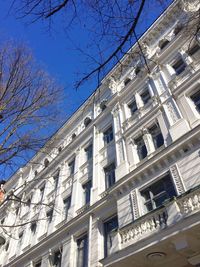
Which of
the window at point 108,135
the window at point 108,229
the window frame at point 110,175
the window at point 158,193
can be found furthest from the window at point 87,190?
the window at point 158,193

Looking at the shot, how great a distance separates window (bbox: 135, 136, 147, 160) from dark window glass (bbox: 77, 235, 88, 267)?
5262mm

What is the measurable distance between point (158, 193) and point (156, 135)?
142 inches

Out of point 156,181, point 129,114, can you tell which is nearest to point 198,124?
point 156,181

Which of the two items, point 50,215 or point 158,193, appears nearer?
point 158,193

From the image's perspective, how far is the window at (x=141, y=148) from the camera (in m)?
13.6

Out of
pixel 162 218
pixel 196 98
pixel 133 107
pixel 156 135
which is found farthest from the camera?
pixel 133 107

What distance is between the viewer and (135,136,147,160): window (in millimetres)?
13555

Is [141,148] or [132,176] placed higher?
[141,148]

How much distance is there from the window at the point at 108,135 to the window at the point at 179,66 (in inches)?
238

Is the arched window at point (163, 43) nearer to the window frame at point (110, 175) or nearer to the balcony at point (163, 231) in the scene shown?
the window frame at point (110, 175)

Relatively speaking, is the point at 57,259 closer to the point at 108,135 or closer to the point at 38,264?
the point at 38,264

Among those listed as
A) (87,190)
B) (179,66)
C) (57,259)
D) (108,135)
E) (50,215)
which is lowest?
(57,259)

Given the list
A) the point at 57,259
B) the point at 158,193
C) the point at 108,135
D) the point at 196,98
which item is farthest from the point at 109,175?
the point at 196,98

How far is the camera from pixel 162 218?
874cm
